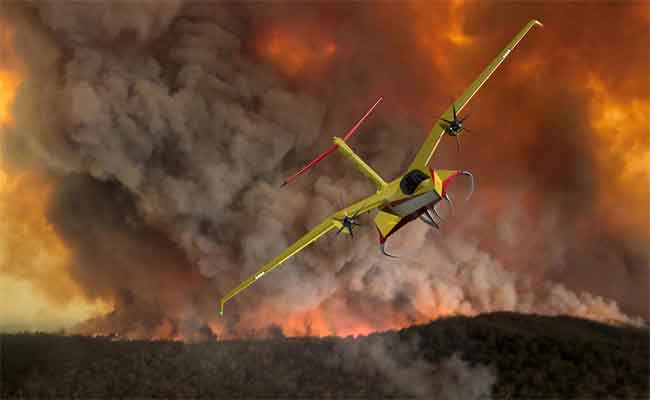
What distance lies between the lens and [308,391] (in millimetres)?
35594

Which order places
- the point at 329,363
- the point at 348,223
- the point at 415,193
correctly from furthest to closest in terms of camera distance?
the point at 329,363
the point at 348,223
the point at 415,193

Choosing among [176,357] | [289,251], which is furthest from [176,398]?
[289,251]

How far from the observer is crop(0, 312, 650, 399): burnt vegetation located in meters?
33.1

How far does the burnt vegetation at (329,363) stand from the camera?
1302 inches

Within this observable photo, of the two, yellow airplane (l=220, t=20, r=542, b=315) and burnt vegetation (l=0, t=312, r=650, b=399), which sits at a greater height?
burnt vegetation (l=0, t=312, r=650, b=399)

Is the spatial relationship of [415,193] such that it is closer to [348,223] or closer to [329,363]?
[348,223]

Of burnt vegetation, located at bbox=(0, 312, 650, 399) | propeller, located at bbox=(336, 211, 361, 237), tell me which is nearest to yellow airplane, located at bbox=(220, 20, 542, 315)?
propeller, located at bbox=(336, 211, 361, 237)

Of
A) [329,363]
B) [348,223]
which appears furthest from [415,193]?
[329,363]

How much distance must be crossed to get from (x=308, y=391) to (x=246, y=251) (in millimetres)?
9233

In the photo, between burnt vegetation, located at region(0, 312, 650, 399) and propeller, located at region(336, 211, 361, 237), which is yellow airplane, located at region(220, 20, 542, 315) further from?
burnt vegetation, located at region(0, 312, 650, 399)

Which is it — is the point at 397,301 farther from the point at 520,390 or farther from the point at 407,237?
the point at 520,390

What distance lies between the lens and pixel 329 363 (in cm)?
3606

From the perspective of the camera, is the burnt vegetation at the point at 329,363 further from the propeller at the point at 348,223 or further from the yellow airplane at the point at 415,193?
the propeller at the point at 348,223

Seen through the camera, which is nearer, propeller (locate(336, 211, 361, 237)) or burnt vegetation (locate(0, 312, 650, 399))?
propeller (locate(336, 211, 361, 237))
